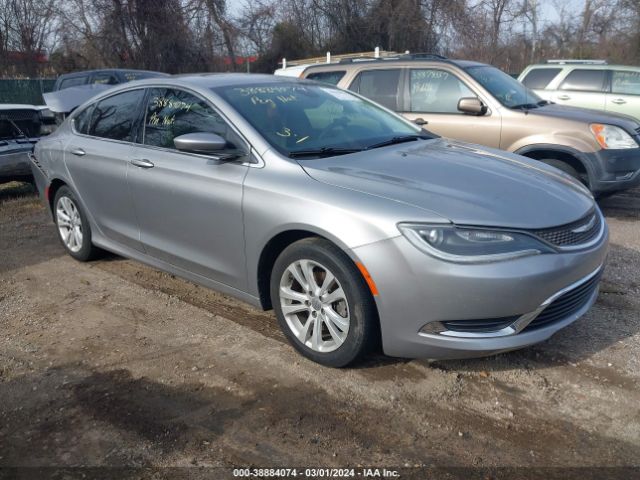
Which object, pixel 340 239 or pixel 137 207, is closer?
pixel 340 239

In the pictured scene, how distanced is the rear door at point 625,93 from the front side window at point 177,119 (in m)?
9.40

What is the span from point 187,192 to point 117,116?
52.5 inches

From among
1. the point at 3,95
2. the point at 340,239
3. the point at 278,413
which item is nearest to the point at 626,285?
the point at 340,239

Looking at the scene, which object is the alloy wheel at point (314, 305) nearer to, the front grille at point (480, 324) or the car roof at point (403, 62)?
the front grille at point (480, 324)

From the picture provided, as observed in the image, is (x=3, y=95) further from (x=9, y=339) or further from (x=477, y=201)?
(x=477, y=201)

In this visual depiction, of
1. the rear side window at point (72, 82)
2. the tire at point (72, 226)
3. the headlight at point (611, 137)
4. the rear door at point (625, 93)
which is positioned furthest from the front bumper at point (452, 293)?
the rear side window at point (72, 82)

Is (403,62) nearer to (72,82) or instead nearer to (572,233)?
(572,233)

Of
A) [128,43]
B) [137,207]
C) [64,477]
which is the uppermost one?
[128,43]

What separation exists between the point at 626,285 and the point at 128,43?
97.5 ft

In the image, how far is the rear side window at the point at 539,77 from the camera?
11.4m

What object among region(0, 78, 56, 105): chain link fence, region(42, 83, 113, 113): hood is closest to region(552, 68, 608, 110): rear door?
region(42, 83, 113, 113): hood

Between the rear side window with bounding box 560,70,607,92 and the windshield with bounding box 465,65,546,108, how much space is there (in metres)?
4.37

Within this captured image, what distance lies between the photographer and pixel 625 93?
11117 mm

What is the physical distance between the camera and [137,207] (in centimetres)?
453
